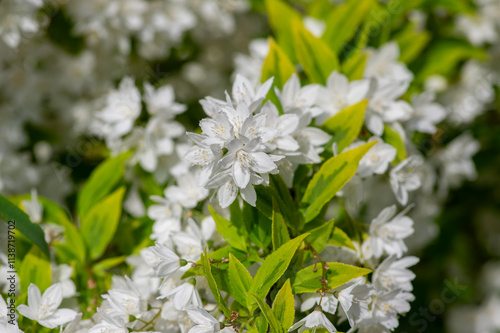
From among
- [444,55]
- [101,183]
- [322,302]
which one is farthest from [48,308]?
[444,55]


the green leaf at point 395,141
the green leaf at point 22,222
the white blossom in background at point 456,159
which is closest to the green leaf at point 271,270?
the green leaf at point 395,141

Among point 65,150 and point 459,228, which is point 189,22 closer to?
point 65,150

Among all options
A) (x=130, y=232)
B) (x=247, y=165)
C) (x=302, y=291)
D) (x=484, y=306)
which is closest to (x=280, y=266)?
(x=302, y=291)

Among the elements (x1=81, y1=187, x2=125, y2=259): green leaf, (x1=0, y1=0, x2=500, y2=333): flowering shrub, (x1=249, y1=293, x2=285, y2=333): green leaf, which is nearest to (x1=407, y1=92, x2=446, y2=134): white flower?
(x1=0, y1=0, x2=500, y2=333): flowering shrub

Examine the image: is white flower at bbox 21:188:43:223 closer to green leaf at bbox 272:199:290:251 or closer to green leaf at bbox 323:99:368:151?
green leaf at bbox 272:199:290:251

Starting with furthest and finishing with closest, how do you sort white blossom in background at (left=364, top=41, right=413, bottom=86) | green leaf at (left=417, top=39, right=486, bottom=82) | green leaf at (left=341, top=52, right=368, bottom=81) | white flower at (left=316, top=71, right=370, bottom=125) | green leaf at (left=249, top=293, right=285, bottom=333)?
green leaf at (left=417, top=39, right=486, bottom=82) < white blossom in background at (left=364, top=41, right=413, bottom=86) < green leaf at (left=341, top=52, right=368, bottom=81) < white flower at (left=316, top=71, right=370, bottom=125) < green leaf at (left=249, top=293, right=285, bottom=333)

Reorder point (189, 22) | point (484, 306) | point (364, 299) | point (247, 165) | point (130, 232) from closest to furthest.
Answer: point (247, 165) → point (364, 299) → point (130, 232) → point (189, 22) → point (484, 306)

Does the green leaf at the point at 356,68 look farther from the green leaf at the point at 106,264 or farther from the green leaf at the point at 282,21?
the green leaf at the point at 106,264
